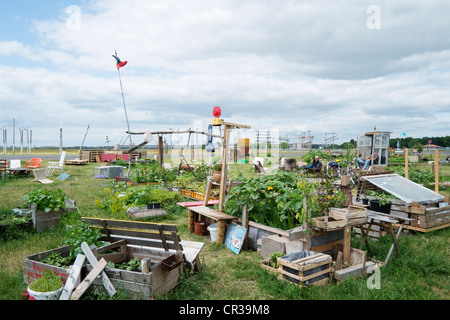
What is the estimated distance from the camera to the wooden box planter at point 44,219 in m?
5.80

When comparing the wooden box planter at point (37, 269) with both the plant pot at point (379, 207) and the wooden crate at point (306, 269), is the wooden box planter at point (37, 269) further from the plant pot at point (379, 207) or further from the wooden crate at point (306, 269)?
the plant pot at point (379, 207)

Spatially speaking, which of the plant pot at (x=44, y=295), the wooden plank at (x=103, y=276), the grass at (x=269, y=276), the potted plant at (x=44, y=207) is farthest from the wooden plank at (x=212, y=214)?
the plant pot at (x=44, y=295)

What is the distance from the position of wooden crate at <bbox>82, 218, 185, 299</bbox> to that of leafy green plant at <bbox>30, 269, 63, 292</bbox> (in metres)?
0.32

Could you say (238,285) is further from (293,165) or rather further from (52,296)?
(293,165)

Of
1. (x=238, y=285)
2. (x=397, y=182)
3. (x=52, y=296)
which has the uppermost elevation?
(x=397, y=182)

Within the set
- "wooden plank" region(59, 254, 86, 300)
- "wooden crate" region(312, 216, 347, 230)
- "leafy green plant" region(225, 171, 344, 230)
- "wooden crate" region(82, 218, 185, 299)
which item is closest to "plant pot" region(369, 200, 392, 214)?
"leafy green plant" region(225, 171, 344, 230)

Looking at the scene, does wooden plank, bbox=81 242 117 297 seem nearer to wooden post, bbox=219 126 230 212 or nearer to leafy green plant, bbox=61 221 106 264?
leafy green plant, bbox=61 221 106 264

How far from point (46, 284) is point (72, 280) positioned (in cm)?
28

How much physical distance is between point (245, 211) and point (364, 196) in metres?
3.07

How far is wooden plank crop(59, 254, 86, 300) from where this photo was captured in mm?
3166
